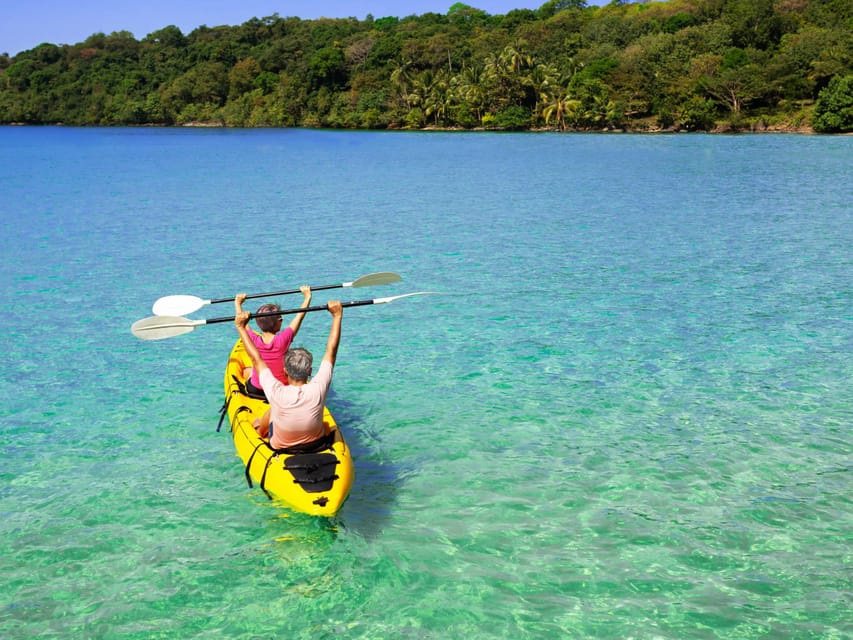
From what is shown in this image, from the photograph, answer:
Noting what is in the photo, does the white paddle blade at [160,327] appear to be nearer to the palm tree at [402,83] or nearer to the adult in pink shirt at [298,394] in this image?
the adult in pink shirt at [298,394]

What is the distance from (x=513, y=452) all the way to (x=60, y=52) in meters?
194

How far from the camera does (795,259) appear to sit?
Result: 16.7 meters

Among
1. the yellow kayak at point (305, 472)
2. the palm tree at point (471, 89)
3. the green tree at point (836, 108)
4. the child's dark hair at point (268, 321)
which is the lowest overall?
the yellow kayak at point (305, 472)

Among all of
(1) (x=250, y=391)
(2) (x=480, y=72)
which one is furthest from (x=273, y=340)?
(2) (x=480, y=72)

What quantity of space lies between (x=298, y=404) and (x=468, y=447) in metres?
2.67

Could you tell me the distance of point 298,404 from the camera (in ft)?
19.0

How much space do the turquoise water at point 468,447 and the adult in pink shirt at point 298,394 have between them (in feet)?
2.74

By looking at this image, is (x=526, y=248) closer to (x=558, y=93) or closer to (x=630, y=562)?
(x=630, y=562)

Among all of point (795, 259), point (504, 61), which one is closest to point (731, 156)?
point (795, 259)

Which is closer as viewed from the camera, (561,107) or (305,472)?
(305,472)

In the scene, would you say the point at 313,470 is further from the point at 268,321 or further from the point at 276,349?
the point at 268,321

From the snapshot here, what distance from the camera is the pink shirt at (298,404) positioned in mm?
5766

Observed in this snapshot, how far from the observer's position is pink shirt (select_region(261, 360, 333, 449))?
5.77m

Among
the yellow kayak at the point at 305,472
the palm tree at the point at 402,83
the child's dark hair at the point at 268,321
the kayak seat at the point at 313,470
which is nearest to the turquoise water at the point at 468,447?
the yellow kayak at the point at 305,472
